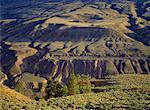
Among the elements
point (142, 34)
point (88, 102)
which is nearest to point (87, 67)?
point (142, 34)

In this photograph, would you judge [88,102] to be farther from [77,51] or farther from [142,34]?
[142,34]

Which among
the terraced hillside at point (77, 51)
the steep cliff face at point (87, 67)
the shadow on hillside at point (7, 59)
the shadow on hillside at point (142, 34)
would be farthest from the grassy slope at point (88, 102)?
the shadow on hillside at point (142, 34)

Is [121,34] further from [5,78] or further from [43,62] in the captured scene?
[5,78]

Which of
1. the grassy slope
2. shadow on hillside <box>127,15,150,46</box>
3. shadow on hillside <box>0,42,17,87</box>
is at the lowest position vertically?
shadow on hillside <box>127,15,150,46</box>

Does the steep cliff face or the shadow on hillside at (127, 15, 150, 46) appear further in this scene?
the shadow on hillside at (127, 15, 150, 46)

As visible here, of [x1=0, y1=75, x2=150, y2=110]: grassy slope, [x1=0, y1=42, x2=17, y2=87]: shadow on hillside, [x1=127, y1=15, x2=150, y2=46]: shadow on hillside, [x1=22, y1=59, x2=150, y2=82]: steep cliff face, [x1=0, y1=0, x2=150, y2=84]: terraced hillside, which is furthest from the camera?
[x1=127, y1=15, x2=150, y2=46]: shadow on hillside

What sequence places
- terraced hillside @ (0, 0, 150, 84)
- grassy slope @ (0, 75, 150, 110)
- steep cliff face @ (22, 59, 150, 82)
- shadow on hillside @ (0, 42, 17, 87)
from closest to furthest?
grassy slope @ (0, 75, 150, 110) → shadow on hillside @ (0, 42, 17, 87) → steep cliff face @ (22, 59, 150, 82) → terraced hillside @ (0, 0, 150, 84)

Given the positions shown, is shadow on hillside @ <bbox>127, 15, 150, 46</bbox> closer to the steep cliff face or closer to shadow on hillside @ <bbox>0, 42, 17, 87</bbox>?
the steep cliff face

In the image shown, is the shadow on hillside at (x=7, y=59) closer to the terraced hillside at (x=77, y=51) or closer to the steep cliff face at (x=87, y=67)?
the terraced hillside at (x=77, y=51)

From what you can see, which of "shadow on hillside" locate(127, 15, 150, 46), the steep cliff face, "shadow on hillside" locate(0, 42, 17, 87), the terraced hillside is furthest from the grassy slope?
"shadow on hillside" locate(127, 15, 150, 46)
